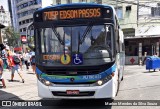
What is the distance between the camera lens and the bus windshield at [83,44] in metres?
7.43

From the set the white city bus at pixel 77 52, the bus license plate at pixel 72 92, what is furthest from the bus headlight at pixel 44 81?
the bus license plate at pixel 72 92

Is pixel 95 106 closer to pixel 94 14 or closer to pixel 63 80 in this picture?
pixel 63 80

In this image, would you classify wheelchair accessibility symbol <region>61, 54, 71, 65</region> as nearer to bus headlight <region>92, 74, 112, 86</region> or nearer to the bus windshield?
the bus windshield

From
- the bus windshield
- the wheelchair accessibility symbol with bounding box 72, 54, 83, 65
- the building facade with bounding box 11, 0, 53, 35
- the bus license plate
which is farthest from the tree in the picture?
the bus license plate

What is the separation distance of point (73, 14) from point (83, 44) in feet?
3.34

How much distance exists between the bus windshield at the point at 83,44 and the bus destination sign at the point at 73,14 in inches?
13.4

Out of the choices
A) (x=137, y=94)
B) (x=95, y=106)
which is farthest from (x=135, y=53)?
(x=95, y=106)

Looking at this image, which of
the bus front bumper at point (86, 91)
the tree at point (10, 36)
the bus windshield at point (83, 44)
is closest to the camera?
the bus front bumper at point (86, 91)

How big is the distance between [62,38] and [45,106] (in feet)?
8.40

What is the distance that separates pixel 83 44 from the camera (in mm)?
7457

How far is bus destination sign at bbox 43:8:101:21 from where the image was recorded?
25.0 ft

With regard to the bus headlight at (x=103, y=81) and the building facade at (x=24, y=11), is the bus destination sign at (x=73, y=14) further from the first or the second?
the building facade at (x=24, y=11)

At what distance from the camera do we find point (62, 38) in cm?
754

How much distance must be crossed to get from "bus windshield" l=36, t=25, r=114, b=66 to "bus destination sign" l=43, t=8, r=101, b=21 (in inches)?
13.4
